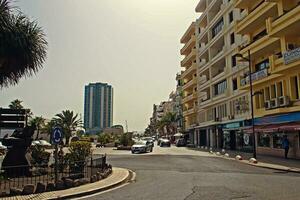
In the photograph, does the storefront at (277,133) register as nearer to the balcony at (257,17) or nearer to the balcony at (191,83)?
the balcony at (257,17)

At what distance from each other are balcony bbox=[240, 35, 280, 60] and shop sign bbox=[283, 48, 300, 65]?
11.6 ft

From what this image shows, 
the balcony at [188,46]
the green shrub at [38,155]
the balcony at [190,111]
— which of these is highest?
the balcony at [188,46]

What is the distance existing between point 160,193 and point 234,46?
34.1m

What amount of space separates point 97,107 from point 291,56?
152726 mm

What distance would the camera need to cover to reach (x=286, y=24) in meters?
27.3

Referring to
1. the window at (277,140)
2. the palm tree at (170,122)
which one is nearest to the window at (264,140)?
the window at (277,140)

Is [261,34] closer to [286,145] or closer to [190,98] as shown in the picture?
[286,145]

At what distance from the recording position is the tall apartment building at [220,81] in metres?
42.6

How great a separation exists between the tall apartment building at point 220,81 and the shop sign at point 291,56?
1256 centimetres

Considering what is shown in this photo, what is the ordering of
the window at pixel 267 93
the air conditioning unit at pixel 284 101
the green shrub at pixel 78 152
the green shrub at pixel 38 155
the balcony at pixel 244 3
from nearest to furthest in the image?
the green shrub at pixel 78 152 < the green shrub at pixel 38 155 < the air conditioning unit at pixel 284 101 < the window at pixel 267 93 < the balcony at pixel 244 3

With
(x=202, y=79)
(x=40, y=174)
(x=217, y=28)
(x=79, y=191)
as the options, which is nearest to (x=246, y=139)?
(x=217, y=28)

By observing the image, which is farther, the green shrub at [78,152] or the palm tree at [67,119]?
the palm tree at [67,119]

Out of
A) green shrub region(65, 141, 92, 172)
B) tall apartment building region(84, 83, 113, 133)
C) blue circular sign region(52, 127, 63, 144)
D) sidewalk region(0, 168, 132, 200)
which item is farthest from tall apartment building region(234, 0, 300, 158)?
tall apartment building region(84, 83, 113, 133)

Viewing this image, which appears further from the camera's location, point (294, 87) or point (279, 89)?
point (279, 89)
